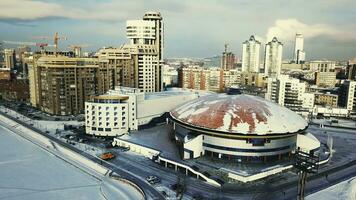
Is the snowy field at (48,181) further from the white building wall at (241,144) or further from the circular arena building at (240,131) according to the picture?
the white building wall at (241,144)

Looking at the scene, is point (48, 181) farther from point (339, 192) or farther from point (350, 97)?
point (350, 97)

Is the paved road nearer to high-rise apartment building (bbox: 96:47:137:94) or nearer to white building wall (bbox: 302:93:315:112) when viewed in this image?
high-rise apartment building (bbox: 96:47:137:94)

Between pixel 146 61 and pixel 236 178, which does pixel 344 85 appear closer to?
pixel 146 61

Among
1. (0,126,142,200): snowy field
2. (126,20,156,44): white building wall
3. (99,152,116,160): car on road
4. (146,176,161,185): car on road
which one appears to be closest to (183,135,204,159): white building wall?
(146,176,161,185): car on road

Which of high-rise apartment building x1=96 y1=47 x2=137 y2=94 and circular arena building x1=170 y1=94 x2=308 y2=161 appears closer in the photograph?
circular arena building x1=170 y1=94 x2=308 y2=161

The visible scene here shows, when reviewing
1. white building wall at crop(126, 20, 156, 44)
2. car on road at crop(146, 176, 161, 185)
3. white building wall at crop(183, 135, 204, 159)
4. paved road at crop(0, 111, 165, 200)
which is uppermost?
white building wall at crop(126, 20, 156, 44)

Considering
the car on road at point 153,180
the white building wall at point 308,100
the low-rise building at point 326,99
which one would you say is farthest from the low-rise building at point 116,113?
the low-rise building at point 326,99

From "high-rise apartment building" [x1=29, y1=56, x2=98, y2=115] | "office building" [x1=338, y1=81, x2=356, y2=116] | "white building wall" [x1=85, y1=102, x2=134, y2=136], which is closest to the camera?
"white building wall" [x1=85, y1=102, x2=134, y2=136]
